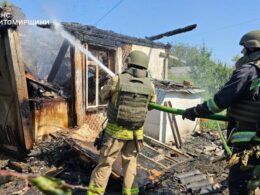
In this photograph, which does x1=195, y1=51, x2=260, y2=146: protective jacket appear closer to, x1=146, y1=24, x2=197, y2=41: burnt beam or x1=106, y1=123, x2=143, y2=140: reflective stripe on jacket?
x1=106, y1=123, x2=143, y2=140: reflective stripe on jacket

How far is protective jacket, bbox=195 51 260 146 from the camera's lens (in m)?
3.09

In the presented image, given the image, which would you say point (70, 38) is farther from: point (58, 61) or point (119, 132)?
point (119, 132)

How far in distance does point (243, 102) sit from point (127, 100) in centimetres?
161

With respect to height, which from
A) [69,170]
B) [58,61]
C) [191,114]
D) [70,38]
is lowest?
[69,170]

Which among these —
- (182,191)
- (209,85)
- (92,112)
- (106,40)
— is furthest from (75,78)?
(209,85)

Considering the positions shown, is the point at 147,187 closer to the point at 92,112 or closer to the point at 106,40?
the point at 92,112

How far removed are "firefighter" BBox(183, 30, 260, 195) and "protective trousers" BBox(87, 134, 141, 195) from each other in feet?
4.58

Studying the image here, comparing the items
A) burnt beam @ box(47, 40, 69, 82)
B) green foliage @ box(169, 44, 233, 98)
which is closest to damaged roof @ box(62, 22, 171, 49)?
burnt beam @ box(47, 40, 69, 82)

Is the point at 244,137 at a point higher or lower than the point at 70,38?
lower

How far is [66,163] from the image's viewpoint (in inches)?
231

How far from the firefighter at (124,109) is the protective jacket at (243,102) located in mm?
1111

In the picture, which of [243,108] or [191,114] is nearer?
[243,108]

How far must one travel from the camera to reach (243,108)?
10.6 feet

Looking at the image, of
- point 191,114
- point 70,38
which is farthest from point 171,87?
point 191,114
